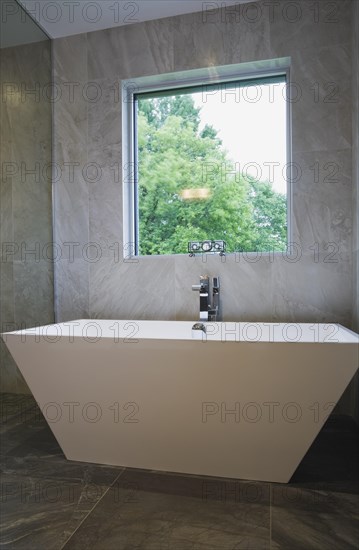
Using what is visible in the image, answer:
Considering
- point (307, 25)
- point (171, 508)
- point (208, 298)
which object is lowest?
point (171, 508)

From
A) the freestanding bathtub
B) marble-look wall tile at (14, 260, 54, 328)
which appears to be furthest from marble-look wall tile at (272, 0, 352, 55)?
marble-look wall tile at (14, 260, 54, 328)

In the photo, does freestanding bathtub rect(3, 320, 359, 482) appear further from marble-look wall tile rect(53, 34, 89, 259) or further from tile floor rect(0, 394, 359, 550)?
marble-look wall tile rect(53, 34, 89, 259)

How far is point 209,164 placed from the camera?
8.16 ft

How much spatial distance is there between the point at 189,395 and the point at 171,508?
0.41 meters

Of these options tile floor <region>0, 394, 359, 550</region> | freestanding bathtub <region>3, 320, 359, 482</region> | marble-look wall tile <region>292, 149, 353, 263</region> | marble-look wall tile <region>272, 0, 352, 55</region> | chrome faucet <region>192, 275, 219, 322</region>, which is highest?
marble-look wall tile <region>272, 0, 352, 55</region>

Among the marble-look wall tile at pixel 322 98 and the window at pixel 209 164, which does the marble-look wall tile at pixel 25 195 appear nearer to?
the window at pixel 209 164

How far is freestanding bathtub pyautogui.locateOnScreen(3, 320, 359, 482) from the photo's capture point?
1.38 m

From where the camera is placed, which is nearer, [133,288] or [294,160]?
[294,160]

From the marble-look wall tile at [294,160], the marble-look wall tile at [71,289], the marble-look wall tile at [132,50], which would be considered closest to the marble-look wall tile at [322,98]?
the marble-look wall tile at [294,160]

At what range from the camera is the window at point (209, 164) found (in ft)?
7.79

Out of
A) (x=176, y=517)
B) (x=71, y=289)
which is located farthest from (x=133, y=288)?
(x=176, y=517)

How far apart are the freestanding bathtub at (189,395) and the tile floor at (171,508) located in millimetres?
102

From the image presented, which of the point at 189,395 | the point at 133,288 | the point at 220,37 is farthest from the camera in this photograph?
the point at 133,288

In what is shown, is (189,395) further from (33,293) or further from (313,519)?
(33,293)
